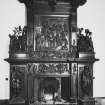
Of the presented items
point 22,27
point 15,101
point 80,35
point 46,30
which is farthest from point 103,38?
point 15,101

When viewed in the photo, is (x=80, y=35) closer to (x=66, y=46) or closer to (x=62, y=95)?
(x=66, y=46)

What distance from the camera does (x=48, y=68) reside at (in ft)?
15.3

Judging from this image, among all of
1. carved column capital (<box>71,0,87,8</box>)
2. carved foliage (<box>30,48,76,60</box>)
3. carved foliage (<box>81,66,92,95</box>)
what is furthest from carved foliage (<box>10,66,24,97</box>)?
carved column capital (<box>71,0,87,8</box>)

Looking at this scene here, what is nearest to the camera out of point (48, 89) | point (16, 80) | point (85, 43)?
point (16, 80)

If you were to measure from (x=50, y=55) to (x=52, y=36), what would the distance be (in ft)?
1.37

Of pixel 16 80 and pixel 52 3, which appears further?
pixel 52 3

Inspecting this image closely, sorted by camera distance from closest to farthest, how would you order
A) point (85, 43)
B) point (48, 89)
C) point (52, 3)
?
point (52, 3) → point (85, 43) → point (48, 89)

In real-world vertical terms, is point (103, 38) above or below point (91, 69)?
above

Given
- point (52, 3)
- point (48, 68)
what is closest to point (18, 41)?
point (48, 68)

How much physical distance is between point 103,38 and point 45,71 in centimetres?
152

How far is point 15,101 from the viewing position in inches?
178

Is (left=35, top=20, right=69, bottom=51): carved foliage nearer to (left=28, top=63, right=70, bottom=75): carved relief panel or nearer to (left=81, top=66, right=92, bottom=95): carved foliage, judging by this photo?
(left=28, top=63, right=70, bottom=75): carved relief panel

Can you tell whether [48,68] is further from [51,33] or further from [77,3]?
[77,3]

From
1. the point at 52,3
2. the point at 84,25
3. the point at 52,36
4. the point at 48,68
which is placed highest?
the point at 52,3
